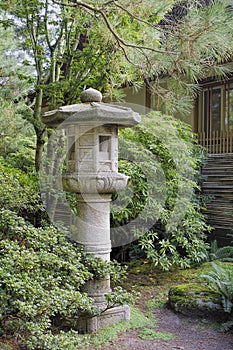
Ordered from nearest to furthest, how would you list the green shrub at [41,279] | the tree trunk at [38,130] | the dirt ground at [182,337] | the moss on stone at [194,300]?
the green shrub at [41,279], the dirt ground at [182,337], the moss on stone at [194,300], the tree trunk at [38,130]

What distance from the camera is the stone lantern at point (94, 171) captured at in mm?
Result: 4102

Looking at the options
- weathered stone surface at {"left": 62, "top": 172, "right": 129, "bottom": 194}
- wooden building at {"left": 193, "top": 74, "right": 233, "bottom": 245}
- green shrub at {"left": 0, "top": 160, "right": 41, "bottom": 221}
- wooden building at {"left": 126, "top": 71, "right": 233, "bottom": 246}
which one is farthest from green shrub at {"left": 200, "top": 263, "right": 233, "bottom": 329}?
wooden building at {"left": 126, "top": 71, "right": 233, "bottom": 246}

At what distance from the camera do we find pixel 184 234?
6.70 metres

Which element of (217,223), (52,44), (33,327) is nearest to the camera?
(33,327)

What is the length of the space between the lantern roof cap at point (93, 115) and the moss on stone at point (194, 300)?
2.21 metres

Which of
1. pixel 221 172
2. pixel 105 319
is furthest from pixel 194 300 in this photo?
pixel 221 172

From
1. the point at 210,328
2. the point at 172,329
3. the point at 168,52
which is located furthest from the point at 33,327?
the point at 168,52

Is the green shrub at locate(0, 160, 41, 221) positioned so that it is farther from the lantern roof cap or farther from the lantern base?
the lantern base

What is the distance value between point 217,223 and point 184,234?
6.39ft

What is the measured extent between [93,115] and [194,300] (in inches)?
98.8

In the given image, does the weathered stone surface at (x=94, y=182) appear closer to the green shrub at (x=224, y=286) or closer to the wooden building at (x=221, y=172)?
the green shrub at (x=224, y=286)

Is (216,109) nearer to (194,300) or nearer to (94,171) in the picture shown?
(194,300)

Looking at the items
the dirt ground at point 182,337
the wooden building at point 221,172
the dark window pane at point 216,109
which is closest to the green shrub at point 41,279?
the dirt ground at point 182,337

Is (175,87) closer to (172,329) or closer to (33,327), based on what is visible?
(172,329)
